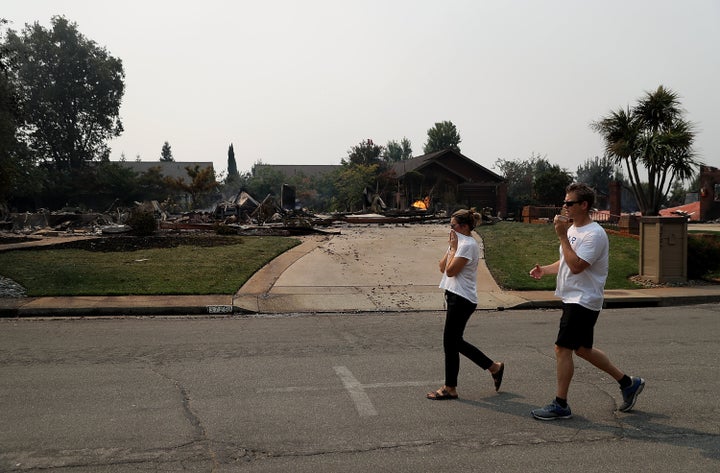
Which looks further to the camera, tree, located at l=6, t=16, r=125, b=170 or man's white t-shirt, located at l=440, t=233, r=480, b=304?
tree, located at l=6, t=16, r=125, b=170

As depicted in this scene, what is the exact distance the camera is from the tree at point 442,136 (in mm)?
83188

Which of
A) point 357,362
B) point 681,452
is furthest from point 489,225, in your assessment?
point 681,452

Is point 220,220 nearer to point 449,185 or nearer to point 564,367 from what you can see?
point 449,185

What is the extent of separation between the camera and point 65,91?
61844 mm

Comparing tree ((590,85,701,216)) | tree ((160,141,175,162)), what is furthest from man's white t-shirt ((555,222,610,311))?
tree ((160,141,175,162))

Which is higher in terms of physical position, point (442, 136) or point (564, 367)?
point (442, 136)

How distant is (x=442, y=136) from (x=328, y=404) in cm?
8011

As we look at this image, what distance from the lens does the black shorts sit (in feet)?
15.6

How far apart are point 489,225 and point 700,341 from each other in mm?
17706

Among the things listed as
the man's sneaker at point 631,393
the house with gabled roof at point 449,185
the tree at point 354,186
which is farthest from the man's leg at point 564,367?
the tree at point 354,186

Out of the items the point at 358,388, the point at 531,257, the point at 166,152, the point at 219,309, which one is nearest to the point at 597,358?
the point at 358,388

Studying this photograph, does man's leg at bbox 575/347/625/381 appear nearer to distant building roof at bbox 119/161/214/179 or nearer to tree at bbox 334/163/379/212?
tree at bbox 334/163/379/212

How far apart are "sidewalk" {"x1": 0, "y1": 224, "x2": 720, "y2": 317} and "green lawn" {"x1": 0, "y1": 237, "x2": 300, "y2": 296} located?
410 millimetres

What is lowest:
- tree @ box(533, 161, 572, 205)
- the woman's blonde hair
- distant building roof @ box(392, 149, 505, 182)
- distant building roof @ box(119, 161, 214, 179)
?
the woman's blonde hair
